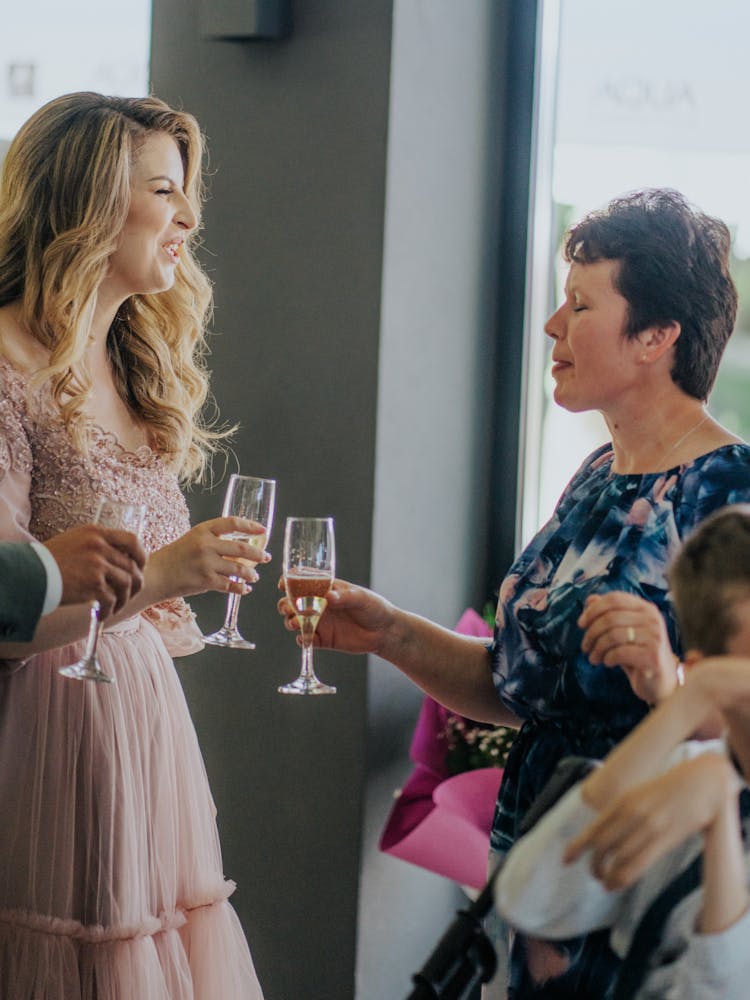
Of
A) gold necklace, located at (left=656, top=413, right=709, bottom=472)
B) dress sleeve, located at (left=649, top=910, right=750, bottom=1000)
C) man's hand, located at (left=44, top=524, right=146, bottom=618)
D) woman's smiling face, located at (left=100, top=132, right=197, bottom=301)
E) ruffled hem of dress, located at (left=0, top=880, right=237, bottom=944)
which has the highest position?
woman's smiling face, located at (left=100, top=132, right=197, bottom=301)

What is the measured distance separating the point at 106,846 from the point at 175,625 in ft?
1.50

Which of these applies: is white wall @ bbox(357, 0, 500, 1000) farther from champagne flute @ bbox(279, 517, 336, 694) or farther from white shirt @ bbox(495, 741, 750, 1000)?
white shirt @ bbox(495, 741, 750, 1000)

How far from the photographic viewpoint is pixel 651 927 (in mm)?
1107

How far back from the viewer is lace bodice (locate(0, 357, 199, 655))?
201 centimetres

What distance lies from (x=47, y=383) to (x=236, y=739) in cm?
138

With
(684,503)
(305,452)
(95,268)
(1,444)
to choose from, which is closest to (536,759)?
(684,503)

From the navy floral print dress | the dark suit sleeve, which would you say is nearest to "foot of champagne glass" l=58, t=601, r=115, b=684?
the dark suit sleeve

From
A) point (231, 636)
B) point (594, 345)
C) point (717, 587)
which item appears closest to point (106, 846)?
point (231, 636)


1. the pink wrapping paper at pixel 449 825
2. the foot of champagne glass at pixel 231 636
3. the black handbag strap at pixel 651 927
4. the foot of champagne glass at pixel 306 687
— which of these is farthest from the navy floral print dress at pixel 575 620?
the pink wrapping paper at pixel 449 825

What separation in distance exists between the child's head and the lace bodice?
1.16 meters

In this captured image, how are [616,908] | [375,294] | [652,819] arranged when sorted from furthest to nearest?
[375,294]
[616,908]
[652,819]

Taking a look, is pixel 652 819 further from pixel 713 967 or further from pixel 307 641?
pixel 307 641

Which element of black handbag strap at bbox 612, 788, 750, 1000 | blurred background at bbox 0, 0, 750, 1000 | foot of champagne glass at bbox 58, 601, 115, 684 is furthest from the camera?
blurred background at bbox 0, 0, 750, 1000

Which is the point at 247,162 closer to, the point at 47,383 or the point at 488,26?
the point at 488,26
